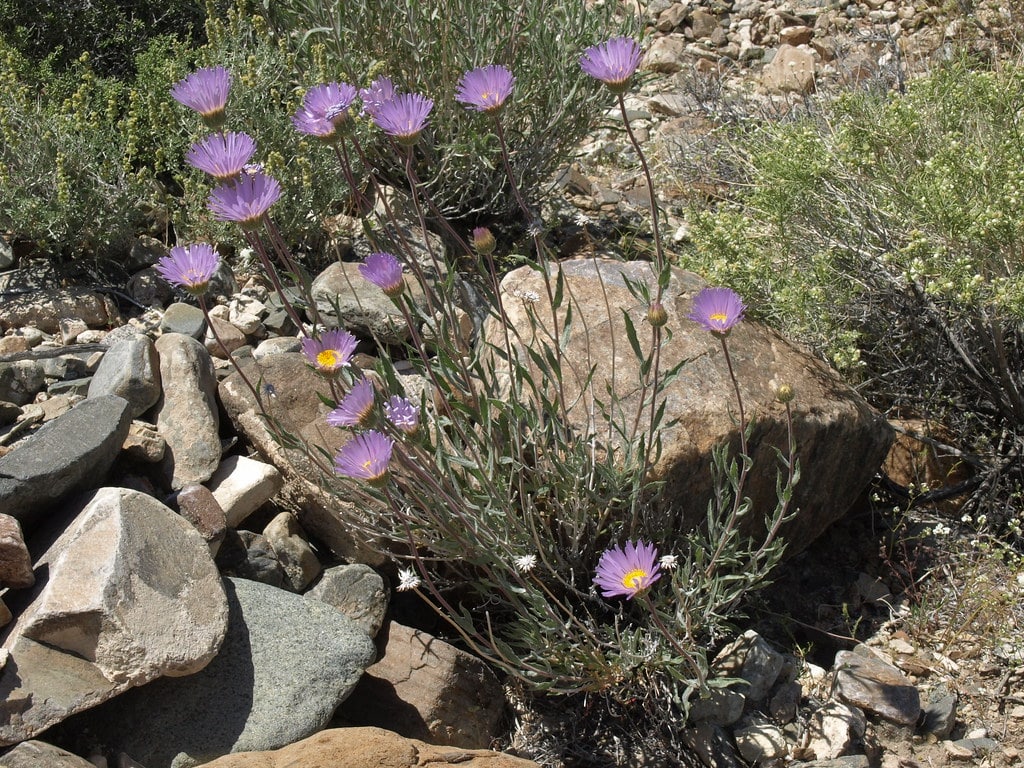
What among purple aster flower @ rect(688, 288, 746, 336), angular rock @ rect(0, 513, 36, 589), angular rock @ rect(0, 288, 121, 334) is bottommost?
angular rock @ rect(0, 288, 121, 334)

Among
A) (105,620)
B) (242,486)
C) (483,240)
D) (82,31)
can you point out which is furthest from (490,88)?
(82,31)

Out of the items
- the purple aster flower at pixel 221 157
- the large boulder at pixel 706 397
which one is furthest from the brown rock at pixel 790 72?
the purple aster flower at pixel 221 157

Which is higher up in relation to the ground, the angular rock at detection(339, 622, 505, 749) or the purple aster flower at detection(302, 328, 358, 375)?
the purple aster flower at detection(302, 328, 358, 375)

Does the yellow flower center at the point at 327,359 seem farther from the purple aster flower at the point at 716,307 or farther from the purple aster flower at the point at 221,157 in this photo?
the purple aster flower at the point at 716,307

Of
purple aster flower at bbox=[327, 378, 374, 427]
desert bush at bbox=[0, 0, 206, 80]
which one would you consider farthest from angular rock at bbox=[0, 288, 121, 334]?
purple aster flower at bbox=[327, 378, 374, 427]

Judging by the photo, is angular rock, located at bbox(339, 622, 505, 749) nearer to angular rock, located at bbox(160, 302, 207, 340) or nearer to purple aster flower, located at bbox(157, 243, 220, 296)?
purple aster flower, located at bbox(157, 243, 220, 296)

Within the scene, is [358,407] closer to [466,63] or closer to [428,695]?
[428,695]
